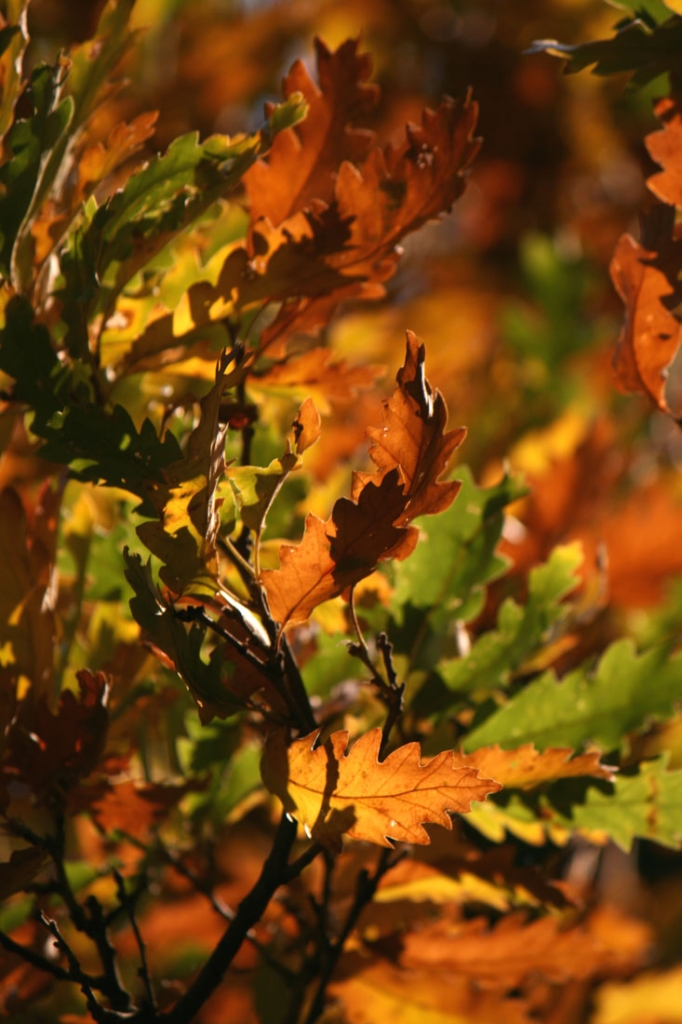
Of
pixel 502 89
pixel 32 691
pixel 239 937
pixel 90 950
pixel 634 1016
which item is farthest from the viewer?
pixel 502 89

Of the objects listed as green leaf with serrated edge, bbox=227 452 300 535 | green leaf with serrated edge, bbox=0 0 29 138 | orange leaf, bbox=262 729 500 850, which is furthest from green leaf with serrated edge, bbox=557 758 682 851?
green leaf with serrated edge, bbox=0 0 29 138

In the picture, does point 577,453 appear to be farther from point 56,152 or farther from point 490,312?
point 490,312

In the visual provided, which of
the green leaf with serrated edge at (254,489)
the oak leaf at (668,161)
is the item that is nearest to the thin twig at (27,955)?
the green leaf with serrated edge at (254,489)

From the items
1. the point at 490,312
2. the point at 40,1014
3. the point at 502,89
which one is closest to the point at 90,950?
the point at 40,1014

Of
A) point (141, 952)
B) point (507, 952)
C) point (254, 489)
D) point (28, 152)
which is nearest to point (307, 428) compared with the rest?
point (254, 489)

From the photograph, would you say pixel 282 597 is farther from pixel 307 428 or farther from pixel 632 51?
pixel 632 51

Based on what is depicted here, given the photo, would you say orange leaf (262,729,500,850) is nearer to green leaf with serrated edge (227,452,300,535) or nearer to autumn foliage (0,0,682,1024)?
autumn foliage (0,0,682,1024)
